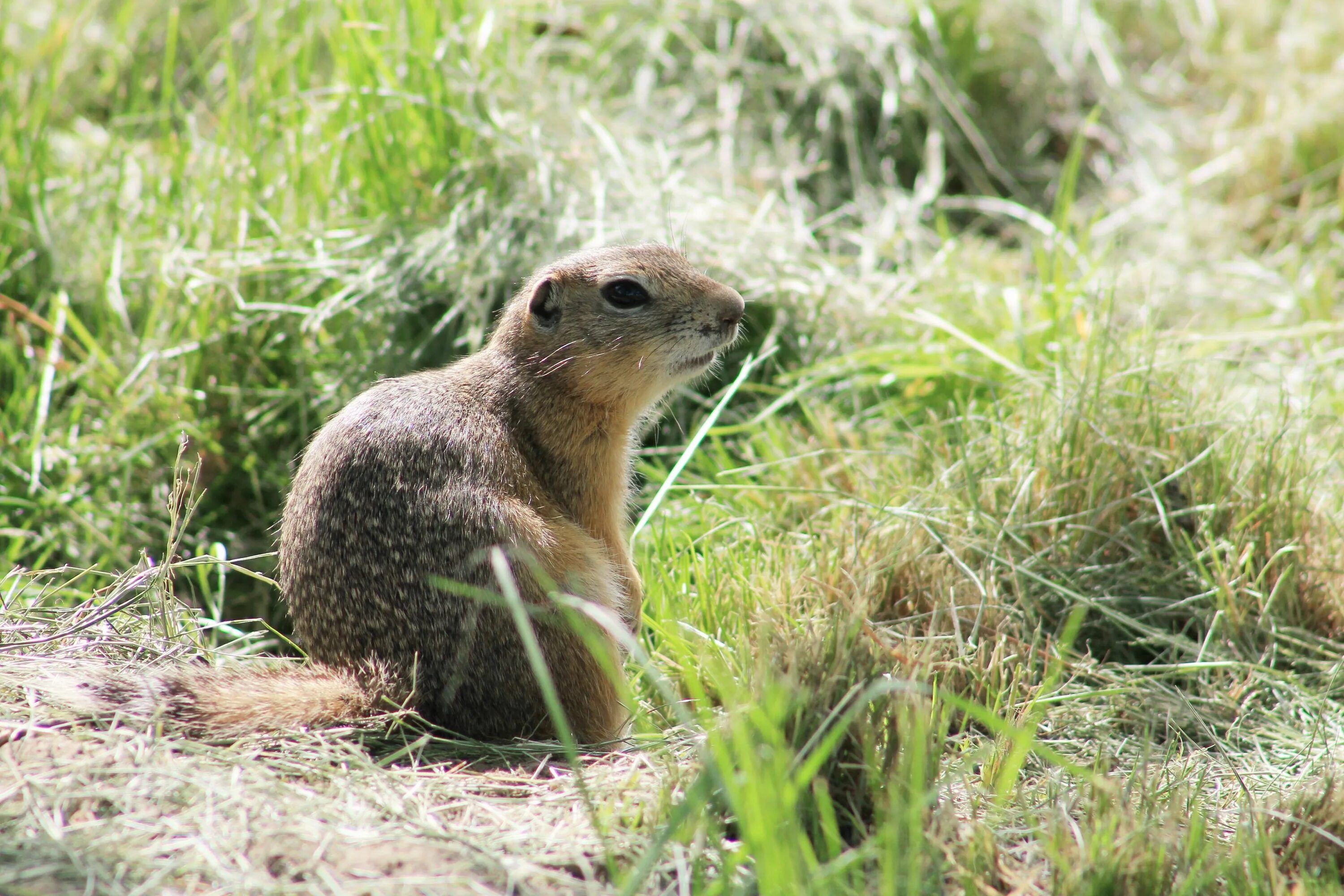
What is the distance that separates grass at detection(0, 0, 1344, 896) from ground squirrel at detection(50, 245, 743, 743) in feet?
0.52

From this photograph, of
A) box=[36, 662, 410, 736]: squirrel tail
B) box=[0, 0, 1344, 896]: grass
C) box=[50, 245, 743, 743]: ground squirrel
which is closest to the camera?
box=[0, 0, 1344, 896]: grass

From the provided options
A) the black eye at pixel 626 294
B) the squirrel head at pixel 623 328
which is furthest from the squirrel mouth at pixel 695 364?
the black eye at pixel 626 294

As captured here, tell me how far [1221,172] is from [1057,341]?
248 centimetres

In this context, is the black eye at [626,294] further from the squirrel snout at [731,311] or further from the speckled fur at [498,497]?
the squirrel snout at [731,311]

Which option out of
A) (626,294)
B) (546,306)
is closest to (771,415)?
(626,294)

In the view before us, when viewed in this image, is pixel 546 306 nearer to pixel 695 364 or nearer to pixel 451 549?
pixel 695 364

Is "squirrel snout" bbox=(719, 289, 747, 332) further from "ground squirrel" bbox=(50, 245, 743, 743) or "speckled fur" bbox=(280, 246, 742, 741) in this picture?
"ground squirrel" bbox=(50, 245, 743, 743)

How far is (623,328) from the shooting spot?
11.4 feet

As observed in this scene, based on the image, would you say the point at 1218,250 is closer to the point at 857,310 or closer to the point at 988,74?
the point at 988,74

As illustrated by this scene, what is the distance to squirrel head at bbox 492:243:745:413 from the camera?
3.46 meters

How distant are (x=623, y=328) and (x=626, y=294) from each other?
0.11m

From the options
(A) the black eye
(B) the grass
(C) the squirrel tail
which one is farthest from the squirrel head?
(C) the squirrel tail

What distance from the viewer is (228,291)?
4469mm

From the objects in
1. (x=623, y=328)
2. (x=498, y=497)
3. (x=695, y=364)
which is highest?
(x=623, y=328)
